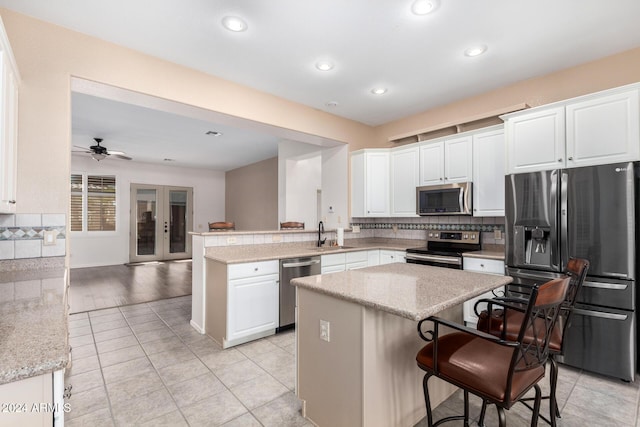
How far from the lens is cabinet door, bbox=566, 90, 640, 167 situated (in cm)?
237

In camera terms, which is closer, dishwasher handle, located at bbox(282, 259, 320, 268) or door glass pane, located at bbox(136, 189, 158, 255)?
dishwasher handle, located at bbox(282, 259, 320, 268)

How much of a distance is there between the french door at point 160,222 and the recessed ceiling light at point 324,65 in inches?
286

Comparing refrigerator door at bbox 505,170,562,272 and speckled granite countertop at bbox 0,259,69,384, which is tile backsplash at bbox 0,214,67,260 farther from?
refrigerator door at bbox 505,170,562,272

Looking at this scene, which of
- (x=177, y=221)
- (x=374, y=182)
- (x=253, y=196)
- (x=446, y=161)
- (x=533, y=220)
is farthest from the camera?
(x=177, y=221)

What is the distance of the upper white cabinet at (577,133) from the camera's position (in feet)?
7.84

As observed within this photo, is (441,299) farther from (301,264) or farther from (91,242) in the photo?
(91,242)

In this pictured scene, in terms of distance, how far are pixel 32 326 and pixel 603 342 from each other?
3584 millimetres

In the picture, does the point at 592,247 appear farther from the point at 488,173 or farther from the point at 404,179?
the point at 404,179

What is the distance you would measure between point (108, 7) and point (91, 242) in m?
7.23

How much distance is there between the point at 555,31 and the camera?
2.49 meters

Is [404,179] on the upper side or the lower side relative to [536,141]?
lower

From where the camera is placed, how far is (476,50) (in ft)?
9.08

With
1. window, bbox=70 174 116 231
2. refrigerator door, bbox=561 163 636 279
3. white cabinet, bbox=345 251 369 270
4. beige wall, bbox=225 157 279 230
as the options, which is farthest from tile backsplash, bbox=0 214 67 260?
window, bbox=70 174 116 231

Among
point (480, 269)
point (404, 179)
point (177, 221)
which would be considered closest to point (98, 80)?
point (404, 179)
